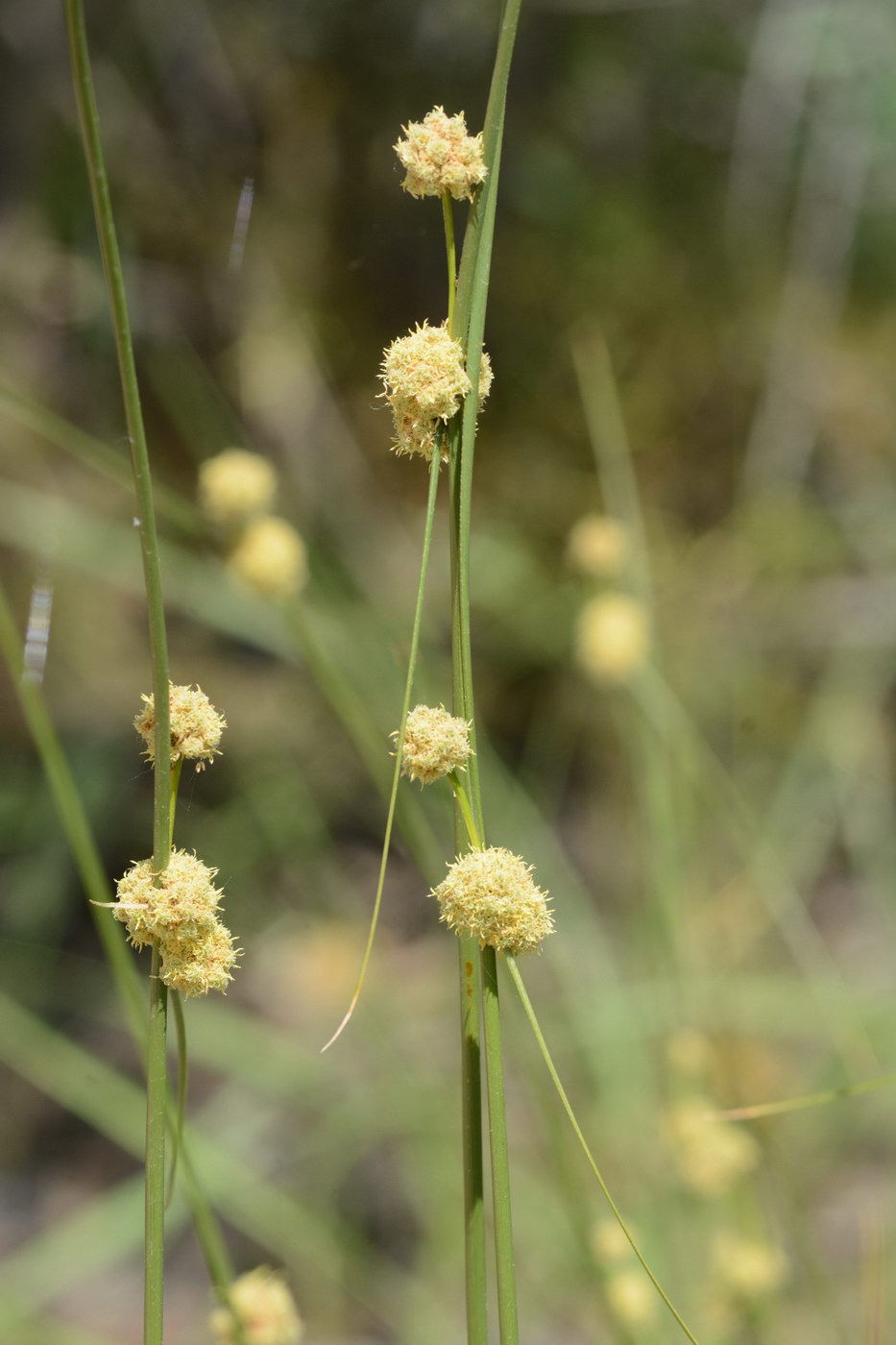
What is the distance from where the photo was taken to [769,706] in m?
0.88

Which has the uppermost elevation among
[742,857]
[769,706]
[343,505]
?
[343,505]

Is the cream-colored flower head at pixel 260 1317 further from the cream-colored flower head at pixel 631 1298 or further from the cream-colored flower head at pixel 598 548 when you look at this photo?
the cream-colored flower head at pixel 598 548

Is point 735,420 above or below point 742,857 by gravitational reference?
above

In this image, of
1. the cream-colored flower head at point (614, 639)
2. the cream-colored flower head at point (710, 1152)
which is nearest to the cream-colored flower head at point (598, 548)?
the cream-colored flower head at point (614, 639)

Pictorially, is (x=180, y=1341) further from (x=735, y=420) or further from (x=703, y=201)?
(x=703, y=201)

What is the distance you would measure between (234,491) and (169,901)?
0.80 ft

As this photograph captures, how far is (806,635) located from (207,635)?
0.52m

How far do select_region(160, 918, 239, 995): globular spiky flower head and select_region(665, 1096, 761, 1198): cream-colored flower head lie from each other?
1.29 ft

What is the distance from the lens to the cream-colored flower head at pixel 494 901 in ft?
0.58

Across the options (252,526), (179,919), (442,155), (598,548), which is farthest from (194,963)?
(598,548)

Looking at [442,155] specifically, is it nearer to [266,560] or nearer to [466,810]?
[466,810]

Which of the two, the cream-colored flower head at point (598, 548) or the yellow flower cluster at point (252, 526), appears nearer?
the yellow flower cluster at point (252, 526)

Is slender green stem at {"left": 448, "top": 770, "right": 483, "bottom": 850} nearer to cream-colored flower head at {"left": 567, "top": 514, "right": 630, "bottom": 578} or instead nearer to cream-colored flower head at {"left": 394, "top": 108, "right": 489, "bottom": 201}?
cream-colored flower head at {"left": 394, "top": 108, "right": 489, "bottom": 201}

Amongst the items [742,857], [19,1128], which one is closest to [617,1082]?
[742,857]
